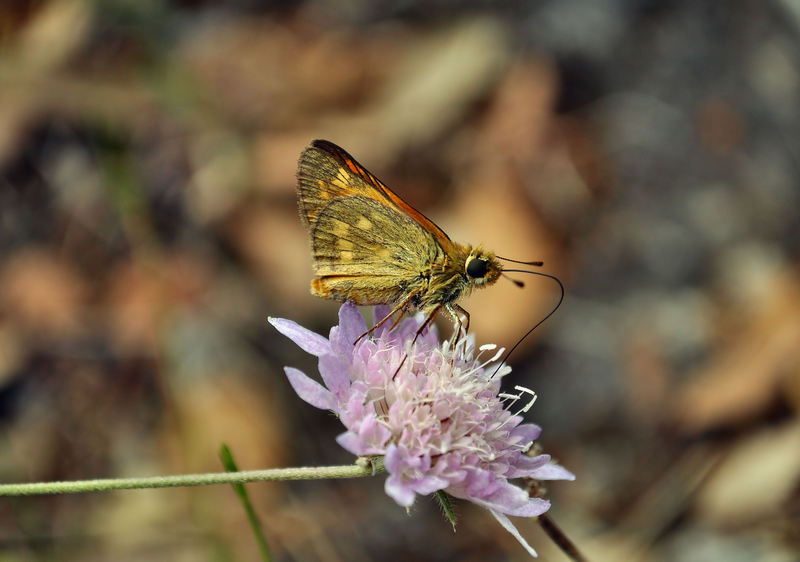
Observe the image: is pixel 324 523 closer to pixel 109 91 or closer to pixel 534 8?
pixel 109 91

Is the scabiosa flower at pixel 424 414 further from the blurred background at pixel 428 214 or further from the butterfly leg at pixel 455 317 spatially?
the blurred background at pixel 428 214

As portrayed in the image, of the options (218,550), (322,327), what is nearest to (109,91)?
(322,327)

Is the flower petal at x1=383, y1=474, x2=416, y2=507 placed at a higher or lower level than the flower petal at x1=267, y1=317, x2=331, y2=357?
lower

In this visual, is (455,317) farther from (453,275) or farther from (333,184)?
(333,184)

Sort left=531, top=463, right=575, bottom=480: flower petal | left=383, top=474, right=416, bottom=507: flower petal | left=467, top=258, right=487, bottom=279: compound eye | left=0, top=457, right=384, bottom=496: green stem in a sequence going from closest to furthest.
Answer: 1. left=0, top=457, right=384, bottom=496: green stem
2. left=383, top=474, right=416, bottom=507: flower petal
3. left=531, top=463, right=575, bottom=480: flower petal
4. left=467, top=258, right=487, bottom=279: compound eye

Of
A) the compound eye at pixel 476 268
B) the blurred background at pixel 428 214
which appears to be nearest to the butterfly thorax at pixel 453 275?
the compound eye at pixel 476 268

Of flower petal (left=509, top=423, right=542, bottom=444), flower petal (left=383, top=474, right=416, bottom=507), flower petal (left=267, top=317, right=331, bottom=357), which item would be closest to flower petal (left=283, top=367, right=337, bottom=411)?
flower petal (left=267, top=317, right=331, bottom=357)

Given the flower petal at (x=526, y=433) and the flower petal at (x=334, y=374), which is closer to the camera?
the flower petal at (x=334, y=374)

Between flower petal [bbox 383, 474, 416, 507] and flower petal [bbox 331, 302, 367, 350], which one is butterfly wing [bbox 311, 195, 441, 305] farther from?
flower petal [bbox 383, 474, 416, 507]
